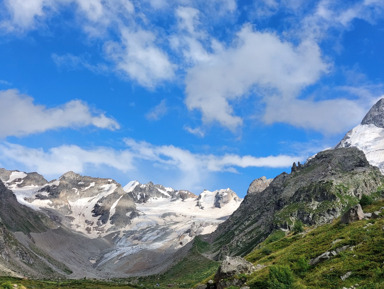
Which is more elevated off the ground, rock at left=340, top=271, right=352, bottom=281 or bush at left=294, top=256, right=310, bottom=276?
bush at left=294, top=256, right=310, bottom=276

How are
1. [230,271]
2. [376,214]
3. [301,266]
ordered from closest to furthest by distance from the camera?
[301,266]
[230,271]
[376,214]

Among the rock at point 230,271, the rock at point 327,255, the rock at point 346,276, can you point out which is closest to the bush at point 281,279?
the rock at point 346,276

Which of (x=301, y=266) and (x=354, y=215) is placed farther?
(x=354, y=215)

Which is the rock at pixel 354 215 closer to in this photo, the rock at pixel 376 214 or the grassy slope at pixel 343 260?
the grassy slope at pixel 343 260

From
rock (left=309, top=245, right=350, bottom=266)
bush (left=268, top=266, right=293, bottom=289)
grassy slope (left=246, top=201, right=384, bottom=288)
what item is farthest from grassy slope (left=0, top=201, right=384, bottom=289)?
bush (left=268, top=266, right=293, bottom=289)

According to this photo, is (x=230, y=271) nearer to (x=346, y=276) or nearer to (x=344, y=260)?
(x=344, y=260)

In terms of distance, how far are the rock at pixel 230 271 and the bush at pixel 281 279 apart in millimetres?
10962

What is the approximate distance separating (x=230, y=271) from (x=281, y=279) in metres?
14.7

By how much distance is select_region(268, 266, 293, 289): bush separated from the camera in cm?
3707

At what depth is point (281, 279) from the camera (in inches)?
1499

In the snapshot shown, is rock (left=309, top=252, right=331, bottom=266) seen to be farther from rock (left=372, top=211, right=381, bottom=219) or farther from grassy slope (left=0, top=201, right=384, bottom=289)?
rock (left=372, top=211, right=381, bottom=219)

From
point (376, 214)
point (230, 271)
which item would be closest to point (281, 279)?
point (230, 271)

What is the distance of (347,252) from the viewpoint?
41156 mm

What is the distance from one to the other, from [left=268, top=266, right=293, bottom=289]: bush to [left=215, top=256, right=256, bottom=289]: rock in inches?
432
